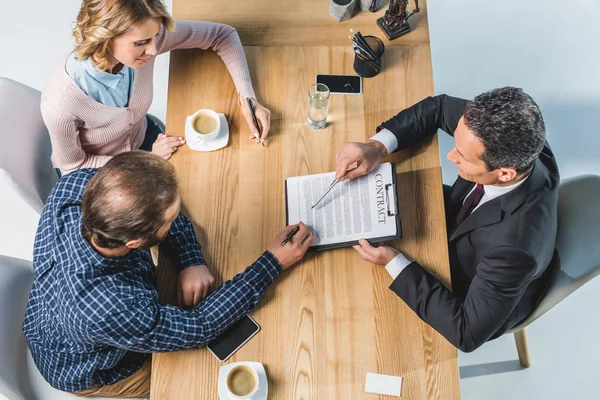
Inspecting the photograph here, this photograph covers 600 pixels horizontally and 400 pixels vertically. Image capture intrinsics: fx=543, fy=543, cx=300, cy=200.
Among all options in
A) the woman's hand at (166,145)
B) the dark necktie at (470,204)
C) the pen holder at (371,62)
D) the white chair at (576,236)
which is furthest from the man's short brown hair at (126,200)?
the white chair at (576,236)

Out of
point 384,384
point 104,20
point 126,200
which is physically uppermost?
point 104,20

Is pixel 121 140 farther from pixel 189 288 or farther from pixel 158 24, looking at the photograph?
pixel 189 288

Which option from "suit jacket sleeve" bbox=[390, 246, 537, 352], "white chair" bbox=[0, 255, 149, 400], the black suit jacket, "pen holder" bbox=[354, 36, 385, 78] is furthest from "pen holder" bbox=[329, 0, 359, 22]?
"white chair" bbox=[0, 255, 149, 400]

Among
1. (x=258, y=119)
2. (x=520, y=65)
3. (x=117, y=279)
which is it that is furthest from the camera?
(x=520, y=65)

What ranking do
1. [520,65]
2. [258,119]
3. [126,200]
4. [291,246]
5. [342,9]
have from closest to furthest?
[126,200]
[291,246]
[258,119]
[342,9]
[520,65]

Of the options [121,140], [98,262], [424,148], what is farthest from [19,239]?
[424,148]

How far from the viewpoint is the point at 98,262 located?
1362 millimetres

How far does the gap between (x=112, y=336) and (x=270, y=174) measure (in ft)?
2.13

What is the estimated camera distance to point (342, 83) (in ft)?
5.91

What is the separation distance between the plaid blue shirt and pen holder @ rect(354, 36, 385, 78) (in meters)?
0.71

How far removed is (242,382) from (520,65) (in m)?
2.38

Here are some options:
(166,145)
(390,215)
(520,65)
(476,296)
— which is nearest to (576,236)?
(476,296)

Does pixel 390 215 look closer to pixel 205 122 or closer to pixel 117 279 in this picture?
pixel 205 122

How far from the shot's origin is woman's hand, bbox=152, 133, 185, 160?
5.50 feet
